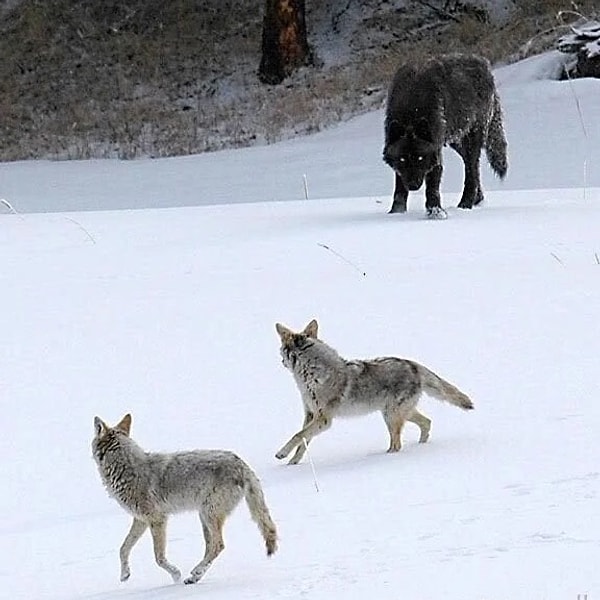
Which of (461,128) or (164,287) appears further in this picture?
(461,128)

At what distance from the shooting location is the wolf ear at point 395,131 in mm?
12234

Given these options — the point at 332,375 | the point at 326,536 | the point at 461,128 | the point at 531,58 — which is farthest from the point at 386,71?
the point at 326,536

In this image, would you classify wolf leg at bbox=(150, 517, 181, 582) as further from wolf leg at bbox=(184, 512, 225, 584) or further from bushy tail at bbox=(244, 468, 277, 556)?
bushy tail at bbox=(244, 468, 277, 556)

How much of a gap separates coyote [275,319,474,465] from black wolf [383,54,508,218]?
5.58 metres

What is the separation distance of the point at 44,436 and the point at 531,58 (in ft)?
55.8

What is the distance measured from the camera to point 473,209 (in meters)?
12.6

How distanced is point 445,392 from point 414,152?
6.31 meters

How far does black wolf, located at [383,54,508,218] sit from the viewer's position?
12180 millimetres

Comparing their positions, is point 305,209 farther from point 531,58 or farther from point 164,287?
point 531,58

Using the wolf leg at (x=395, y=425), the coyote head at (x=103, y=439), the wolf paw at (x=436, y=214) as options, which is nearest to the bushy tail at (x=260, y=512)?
the coyote head at (x=103, y=439)

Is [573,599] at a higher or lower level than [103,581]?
higher

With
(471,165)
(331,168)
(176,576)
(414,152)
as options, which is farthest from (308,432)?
(331,168)

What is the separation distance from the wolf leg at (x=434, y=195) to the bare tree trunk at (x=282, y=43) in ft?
51.7

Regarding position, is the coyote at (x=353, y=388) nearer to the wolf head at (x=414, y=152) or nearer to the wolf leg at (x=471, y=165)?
the wolf head at (x=414, y=152)
